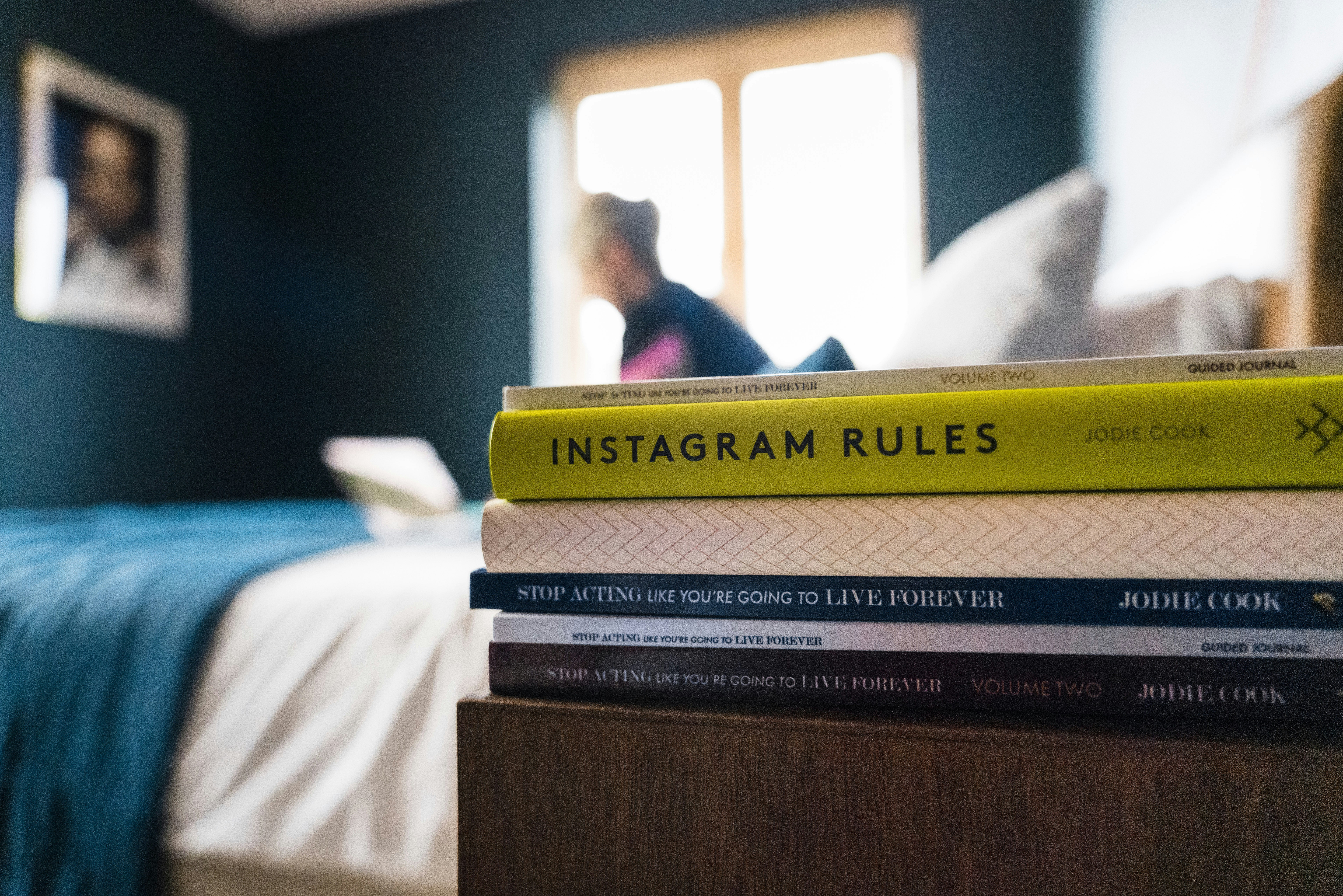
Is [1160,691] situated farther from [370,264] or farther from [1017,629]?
[370,264]

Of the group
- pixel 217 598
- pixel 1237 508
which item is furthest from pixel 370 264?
pixel 1237 508

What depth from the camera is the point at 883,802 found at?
324 millimetres

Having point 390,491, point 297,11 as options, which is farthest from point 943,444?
point 297,11

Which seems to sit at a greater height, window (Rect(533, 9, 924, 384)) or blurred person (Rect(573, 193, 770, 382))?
window (Rect(533, 9, 924, 384))

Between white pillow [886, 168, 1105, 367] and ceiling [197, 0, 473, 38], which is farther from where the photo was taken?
ceiling [197, 0, 473, 38]

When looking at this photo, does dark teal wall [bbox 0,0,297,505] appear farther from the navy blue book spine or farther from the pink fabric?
the navy blue book spine

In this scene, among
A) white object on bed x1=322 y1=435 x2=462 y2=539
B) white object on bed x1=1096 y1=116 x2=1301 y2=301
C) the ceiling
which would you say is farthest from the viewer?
the ceiling

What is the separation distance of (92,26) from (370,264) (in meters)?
1.17

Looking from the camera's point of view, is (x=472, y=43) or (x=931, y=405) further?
(x=472, y=43)

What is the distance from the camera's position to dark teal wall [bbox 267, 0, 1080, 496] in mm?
2986

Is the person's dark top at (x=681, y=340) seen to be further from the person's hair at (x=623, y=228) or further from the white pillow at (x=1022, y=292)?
the white pillow at (x=1022, y=292)

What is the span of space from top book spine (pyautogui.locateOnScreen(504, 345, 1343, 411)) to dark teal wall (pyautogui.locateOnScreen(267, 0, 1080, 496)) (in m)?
2.57

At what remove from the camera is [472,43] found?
10.0 feet

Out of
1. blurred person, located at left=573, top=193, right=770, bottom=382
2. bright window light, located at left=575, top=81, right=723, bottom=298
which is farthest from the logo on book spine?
bright window light, located at left=575, top=81, right=723, bottom=298
